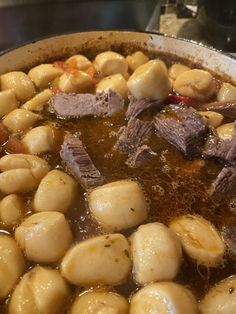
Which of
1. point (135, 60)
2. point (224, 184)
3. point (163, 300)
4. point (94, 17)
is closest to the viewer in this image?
point (163, 300)

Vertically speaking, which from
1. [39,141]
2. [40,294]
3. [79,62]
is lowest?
[40,294]

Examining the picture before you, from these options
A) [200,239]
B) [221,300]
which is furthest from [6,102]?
[221,300]

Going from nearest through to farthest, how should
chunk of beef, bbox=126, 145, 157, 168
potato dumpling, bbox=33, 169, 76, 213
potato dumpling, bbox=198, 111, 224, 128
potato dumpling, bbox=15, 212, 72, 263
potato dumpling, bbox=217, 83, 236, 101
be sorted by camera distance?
potato dumpling, bbox=15, 212, 72, 263
potato dumpling, bbox=33, 169, 76, 213
chunk of beef, bbox=126, 145, 157, 168
potato dumpling, bbox=198, 111, 224, 128
potato dumpling, bbox=217, 83, 236, 101

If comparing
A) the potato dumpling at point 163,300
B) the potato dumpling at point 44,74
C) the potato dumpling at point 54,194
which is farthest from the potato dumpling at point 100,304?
the potato dumpling at point 44,74

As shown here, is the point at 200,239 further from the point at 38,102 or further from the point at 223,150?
the point at 38,102

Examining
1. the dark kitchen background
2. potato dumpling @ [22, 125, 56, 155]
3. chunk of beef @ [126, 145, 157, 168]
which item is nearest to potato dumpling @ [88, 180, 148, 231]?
chunk of beef @ [126, 145, 157, 168]

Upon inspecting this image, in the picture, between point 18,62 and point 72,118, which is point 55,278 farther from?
point 18,62

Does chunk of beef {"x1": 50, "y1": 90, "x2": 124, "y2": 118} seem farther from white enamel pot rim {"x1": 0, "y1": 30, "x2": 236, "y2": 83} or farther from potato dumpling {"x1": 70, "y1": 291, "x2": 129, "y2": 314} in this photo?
potato dumpling {"x1": 70, "y1": 291, "x2": 129, "y2": 314}

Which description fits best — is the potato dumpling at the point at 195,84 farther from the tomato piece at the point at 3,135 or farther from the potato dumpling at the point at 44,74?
the tomato piece at the point at 3,135
